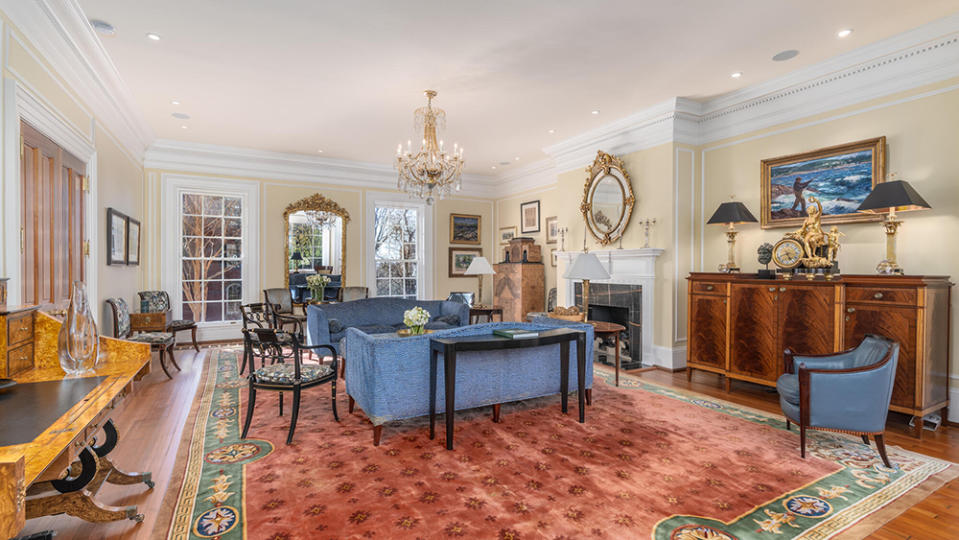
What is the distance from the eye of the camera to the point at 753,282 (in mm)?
4461

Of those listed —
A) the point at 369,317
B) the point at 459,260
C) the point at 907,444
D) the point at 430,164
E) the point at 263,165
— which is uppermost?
the point at 263,165

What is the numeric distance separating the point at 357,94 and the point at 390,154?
2.71 m

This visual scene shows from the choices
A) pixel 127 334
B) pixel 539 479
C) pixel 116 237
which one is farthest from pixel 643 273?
pixel 116 237

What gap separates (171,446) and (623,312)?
5174 millimetres

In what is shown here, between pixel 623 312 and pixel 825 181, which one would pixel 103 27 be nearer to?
pixel 623 312

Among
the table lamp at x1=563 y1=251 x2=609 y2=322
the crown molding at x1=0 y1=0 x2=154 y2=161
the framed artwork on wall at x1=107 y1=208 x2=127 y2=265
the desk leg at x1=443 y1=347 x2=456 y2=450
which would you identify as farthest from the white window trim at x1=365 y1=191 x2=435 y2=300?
the desk leg at x1=443 y1=347 x2=456 y2=450

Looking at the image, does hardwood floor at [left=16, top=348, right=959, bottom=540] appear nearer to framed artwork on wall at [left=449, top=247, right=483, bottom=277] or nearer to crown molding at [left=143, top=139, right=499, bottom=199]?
Result: crown molding at [left=143, top=139, right=499, bottom=199]

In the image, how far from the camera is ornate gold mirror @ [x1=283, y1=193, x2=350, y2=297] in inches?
317

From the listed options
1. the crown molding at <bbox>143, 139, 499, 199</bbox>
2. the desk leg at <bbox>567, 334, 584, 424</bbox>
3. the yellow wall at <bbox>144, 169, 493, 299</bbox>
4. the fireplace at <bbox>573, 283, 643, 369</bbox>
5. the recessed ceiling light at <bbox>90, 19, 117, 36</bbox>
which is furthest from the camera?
the yellow wall at <bbox>144, 169, 493, 299</bbox>

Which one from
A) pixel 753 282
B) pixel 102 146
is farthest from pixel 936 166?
pixel 102 146

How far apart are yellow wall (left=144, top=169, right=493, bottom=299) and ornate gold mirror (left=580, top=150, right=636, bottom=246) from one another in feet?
11.2

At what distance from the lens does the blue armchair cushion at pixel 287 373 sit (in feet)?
11.3

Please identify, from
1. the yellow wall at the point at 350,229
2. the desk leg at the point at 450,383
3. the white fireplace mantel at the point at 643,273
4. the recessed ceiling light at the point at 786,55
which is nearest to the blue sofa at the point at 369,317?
the white fireplace mantel at the point at 643,273

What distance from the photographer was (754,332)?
445 centimetres
